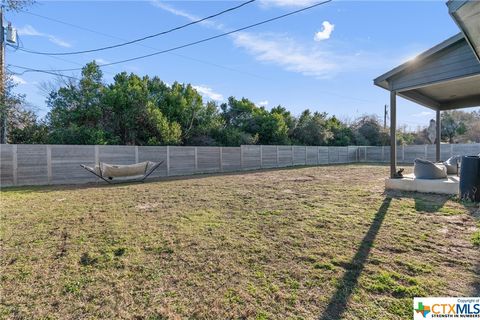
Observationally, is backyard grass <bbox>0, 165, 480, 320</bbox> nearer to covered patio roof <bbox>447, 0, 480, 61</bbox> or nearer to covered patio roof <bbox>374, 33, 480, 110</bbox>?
covered patio roof <bbox>447, 0, 480, 61</bbox>

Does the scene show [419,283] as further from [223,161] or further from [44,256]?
[223,161]

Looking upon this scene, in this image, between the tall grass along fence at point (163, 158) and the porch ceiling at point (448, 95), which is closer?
the porch ceiling at point (448, 95)

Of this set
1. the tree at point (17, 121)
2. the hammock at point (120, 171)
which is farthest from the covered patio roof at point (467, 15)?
the tree at point (17, 121)

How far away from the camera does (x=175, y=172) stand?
35.1 ft

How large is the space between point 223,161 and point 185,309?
10.7 meters

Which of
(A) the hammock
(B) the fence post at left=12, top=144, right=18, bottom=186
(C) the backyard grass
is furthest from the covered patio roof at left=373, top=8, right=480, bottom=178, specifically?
(B) the fence post at left=12, top=144, right=18, bottom=186

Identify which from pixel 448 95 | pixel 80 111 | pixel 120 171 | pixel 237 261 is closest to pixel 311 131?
pixel 448 95

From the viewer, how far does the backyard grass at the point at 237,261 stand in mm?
1747

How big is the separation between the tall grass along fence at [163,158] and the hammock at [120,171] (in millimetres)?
763

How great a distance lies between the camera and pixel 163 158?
10.4 m

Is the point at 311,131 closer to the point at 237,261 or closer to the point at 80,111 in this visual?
the point at 80,111

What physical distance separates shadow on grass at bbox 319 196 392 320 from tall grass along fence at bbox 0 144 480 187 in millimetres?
8651

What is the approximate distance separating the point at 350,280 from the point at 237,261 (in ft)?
3.20

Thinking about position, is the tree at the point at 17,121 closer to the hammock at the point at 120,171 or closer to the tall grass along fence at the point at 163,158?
the tall grass along fence at the point at 163,158
